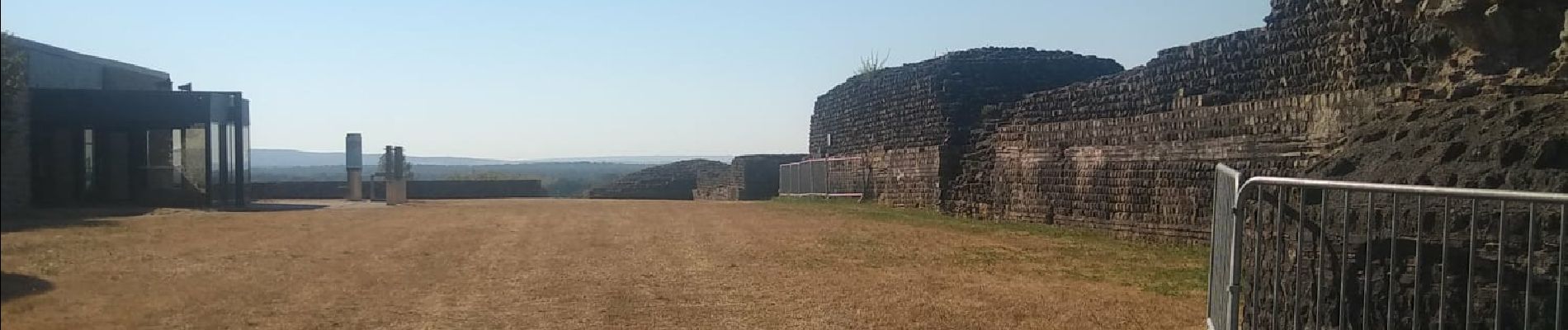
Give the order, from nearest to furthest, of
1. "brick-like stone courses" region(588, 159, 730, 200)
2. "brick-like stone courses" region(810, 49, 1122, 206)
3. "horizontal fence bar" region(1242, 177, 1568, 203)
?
"horizontal fence bar" region(1242, 177, 1568, 203), "brick-like stone courses" region(810, 49, 1122, 206), "brick-like stone courses" region(588, 159, 730, 200)

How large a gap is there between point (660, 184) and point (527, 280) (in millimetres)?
34806

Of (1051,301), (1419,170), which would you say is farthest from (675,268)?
(1419,170)

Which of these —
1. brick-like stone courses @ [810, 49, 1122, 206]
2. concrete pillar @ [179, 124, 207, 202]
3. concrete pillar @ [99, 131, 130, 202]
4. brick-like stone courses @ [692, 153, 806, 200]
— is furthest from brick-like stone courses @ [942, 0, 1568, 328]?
brick-like stone courses @ [692, 153, 806, 200]

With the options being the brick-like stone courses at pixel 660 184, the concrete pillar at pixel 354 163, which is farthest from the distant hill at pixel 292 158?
the brick-like stone courses at pixel 660 184

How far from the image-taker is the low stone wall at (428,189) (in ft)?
96.6

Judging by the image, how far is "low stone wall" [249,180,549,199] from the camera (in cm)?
2945

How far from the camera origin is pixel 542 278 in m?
9.28

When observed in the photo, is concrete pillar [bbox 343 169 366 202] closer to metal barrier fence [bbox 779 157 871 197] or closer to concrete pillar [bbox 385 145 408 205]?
concrete pillar [bbox 385 145 408 205]

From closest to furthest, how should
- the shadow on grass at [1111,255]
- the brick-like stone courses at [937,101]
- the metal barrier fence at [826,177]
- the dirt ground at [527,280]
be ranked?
1. the dirt ground at [527,280]
2. the shadow on grass at [1111,255]
3. the brick-like stone courses at [937,101]
4. the metal barrier fence at [826,177]

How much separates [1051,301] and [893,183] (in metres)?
16.9

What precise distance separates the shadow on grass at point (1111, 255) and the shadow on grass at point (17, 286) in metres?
7.81

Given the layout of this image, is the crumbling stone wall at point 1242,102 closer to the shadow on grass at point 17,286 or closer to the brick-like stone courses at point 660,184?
the shadow on grass at point 17,286

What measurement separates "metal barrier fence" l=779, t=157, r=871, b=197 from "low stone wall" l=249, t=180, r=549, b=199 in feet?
29.6

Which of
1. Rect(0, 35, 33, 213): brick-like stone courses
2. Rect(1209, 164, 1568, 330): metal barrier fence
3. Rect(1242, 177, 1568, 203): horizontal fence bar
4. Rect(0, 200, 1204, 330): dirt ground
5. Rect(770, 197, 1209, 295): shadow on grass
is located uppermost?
Rect(0, 35, 33, 213): brick-like stone courses
